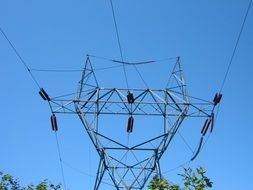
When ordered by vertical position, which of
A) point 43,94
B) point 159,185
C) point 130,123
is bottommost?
point 159,185

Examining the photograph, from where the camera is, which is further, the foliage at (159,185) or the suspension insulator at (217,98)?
the suspension insulator at (217,98)

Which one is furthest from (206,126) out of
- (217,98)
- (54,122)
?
(54,122)

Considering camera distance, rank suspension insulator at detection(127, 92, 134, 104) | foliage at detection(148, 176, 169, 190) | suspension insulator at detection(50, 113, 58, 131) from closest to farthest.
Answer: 1. foliage at detection(148, 176, 169, 190)
2. suspension insulator at detection(127, 92, 134, 104)
3. suspension insulator at detection(50, 113, 58, 131)

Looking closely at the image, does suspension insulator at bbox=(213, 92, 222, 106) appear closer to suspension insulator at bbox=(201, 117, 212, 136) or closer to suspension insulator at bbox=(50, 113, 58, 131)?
suspension insulator at bbox=(201, 117, 212, 136)

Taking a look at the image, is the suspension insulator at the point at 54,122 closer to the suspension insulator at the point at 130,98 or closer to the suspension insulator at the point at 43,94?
the suspension insulator at the point at 43,94

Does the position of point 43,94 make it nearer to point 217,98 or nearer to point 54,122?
point 54,122

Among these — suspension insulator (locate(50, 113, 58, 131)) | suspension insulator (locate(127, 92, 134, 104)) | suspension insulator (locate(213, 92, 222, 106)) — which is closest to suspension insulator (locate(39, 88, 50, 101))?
suspension insulator (locate(50, 113, 58, 131))

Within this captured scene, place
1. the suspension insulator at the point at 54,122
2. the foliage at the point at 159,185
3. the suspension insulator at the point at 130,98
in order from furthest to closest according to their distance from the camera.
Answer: the suspension insulator at the point at 54,122 → the suspension insulator at the point at 130,98 → the foliage at the point at 159,185

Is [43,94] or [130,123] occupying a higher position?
[43,94]

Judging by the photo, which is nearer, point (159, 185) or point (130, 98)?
point (159, 185)

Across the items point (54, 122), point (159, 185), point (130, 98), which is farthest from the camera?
point (54, 122)

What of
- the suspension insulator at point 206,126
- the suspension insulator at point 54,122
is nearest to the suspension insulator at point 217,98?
the suspension insulator at point 206,126

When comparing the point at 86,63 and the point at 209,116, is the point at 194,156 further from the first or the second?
the point at 86,63

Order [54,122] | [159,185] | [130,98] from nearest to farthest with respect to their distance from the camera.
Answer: [159,185]
[130,98]
[54,122]
